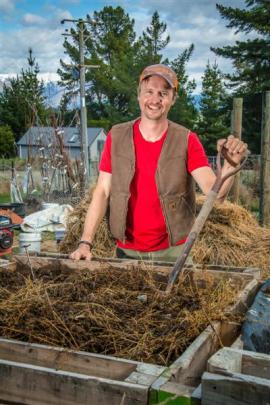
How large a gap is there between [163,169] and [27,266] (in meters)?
0.84

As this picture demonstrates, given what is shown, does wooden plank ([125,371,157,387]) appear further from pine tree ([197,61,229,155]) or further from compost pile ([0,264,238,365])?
pine tree ([197,61,229,155])

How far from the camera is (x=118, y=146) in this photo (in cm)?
282

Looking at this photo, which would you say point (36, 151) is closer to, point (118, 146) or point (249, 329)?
point (118, 146)

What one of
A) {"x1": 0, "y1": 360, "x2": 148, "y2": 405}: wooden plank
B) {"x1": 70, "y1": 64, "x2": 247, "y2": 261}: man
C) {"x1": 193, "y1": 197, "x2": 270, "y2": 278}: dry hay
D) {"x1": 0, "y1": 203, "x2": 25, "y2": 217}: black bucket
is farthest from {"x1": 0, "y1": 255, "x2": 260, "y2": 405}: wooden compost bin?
{"x1": 0, "y1": 203, "x2": 25, "y2": 217}: black bucket

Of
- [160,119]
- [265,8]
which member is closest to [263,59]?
[265,8]

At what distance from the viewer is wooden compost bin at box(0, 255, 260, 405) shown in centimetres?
127

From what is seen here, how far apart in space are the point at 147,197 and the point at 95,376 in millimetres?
1433

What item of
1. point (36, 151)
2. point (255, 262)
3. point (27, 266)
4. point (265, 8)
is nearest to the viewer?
point (27, 266)

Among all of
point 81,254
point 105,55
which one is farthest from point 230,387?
point 105,55

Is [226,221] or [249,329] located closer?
[249,329]

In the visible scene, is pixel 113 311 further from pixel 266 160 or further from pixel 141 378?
pixel 266 160

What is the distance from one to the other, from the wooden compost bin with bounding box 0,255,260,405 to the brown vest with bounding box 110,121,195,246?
3.51 ft

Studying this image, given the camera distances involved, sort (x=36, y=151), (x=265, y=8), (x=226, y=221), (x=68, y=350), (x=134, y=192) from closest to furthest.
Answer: (x=68, y=350)
(x=134, y=192)
(x=226, y=221)
(x=36, y=151)
(x=265, y=8)

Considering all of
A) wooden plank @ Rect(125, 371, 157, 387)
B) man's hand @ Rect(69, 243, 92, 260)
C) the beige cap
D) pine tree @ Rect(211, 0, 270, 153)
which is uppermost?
pine tree @ Rect(211, 0, 270, 153)
